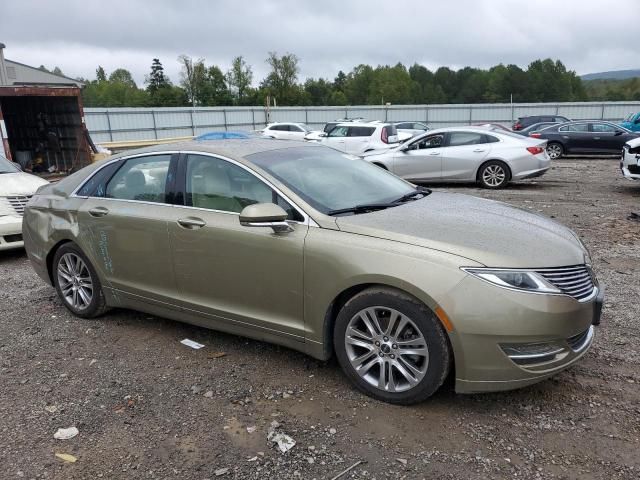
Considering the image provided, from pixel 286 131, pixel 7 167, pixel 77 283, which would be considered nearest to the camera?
pixel 77 283

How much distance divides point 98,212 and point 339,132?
1577cm

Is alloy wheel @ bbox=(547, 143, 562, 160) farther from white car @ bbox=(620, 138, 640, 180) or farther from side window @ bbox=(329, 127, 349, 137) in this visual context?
white car @ bbox=(620, 138, 640, 180)

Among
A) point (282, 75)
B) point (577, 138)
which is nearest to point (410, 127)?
point (577, 138)

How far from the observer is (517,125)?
27.1 metres

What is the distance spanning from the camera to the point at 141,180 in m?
4.37

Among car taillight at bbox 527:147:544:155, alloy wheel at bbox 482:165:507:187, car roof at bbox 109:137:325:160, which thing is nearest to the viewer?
car roof at bbox 109:137:325:160

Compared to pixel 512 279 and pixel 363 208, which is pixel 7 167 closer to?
pixel 363 208

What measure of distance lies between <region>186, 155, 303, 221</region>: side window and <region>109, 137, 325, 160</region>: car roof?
3.2 inches

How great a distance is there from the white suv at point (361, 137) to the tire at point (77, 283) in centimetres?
1400

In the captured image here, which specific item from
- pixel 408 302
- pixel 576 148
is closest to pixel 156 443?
pixel 408 302

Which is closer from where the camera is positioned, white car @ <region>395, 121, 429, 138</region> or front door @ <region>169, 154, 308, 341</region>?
front door @ <region>169, 154, 308, 341</region>

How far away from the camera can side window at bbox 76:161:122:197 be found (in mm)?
4625

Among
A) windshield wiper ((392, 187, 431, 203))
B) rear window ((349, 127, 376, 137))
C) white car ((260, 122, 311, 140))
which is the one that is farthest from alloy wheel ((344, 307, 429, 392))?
white car ((260, 122, 311, 140))

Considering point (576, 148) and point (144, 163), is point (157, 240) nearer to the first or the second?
point (144, 163)
